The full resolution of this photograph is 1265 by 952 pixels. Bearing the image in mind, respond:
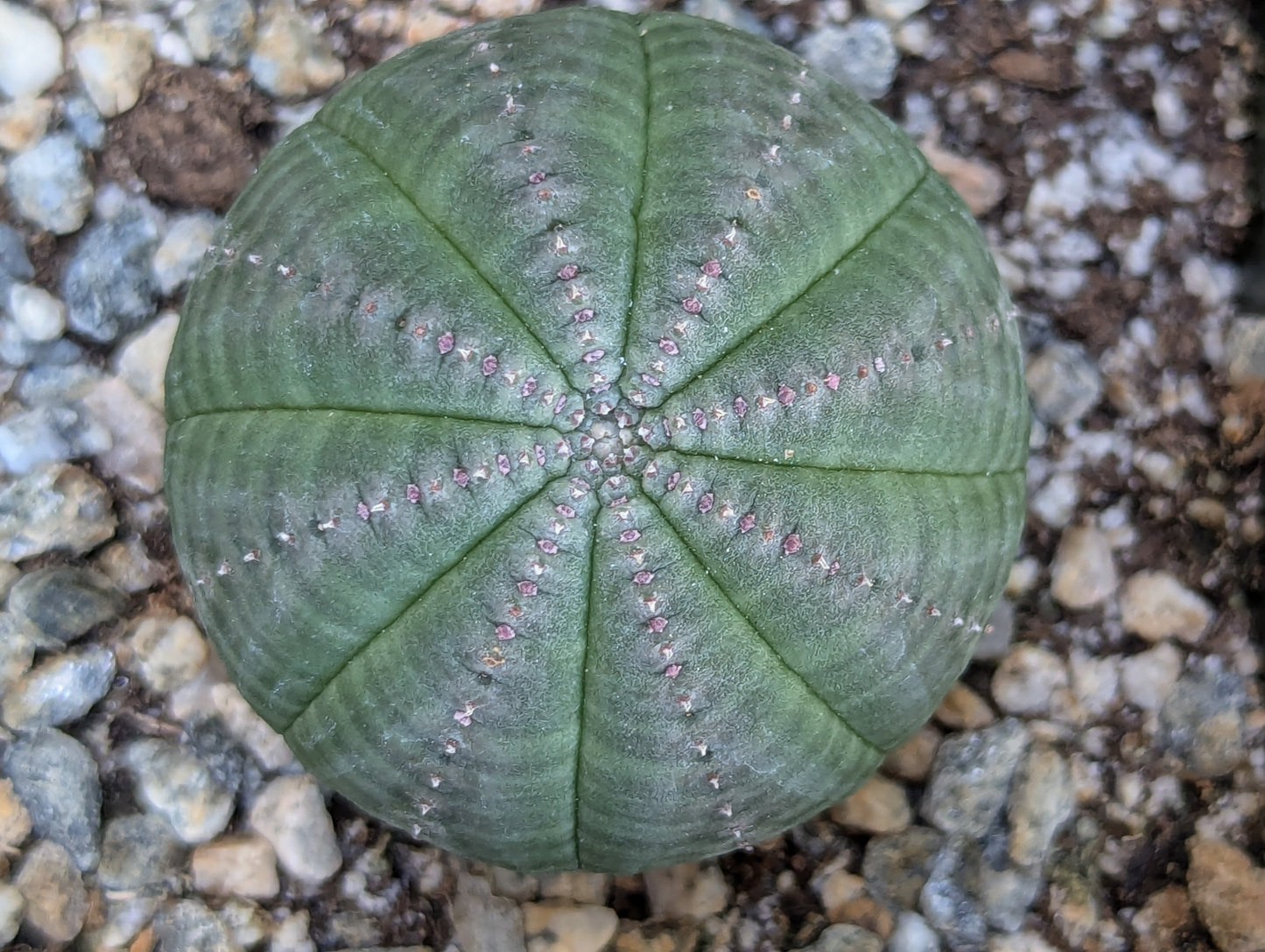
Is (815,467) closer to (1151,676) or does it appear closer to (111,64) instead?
(1151,676)

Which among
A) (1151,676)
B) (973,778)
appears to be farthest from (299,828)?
(1151,676)

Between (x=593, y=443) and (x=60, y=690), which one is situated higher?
(x=593, y=443)

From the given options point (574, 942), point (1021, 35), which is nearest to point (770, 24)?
point (1021, 35)

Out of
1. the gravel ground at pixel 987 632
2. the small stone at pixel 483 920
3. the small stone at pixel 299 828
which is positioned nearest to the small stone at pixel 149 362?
the gravel ground at pixel 987 632

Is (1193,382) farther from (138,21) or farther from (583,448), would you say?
(138,21)

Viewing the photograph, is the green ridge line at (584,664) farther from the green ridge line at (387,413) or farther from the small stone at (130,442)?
the small stone at (130,442)
